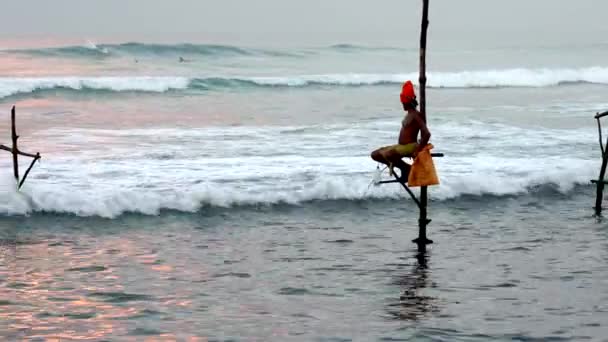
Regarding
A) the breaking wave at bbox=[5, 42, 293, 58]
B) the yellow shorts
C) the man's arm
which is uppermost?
the breaking wave at bbox=[5, 42, 293, 58]

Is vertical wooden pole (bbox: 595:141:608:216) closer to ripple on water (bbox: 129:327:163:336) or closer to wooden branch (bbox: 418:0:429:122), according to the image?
wooden branch (bbox: 418:0:429:122)

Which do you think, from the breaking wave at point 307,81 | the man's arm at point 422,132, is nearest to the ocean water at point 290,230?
the man's arm at point 422,132

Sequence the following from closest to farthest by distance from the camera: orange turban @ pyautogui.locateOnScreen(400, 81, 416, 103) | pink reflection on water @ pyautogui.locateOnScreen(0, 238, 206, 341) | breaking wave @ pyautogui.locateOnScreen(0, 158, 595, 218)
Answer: pink reflection on water @ pyautogui.locateOnScreen(0, 238, 206, 341) < orange turban @ pyautogui.locateOnScreen(400, 81, 416, 103) < breaking wave @ pyautogui.locateOnScreen(0, 158, 595, 218)

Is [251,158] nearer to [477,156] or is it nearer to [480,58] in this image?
[477,156]

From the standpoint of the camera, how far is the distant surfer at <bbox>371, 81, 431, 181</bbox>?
36.3ft

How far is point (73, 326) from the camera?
9164 mm

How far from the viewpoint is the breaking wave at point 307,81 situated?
34969 millimetres

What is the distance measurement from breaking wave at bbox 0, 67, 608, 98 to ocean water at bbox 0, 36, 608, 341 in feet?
12.9

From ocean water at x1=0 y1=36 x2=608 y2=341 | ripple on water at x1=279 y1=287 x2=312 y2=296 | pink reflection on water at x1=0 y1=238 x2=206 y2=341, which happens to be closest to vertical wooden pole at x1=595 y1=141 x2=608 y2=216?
ocean water at x1=0 y1=36 x2=608 y2=341

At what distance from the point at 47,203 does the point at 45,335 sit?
19.5 feet

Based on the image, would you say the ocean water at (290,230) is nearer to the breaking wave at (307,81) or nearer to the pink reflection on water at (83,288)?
the pink reflection on water at (83,288)

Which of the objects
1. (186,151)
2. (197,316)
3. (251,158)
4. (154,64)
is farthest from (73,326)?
(154,64)

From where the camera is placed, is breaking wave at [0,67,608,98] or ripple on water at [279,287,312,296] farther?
breaking wave at [0,67,608,98]

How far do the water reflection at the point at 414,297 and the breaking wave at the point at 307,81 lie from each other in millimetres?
24489
